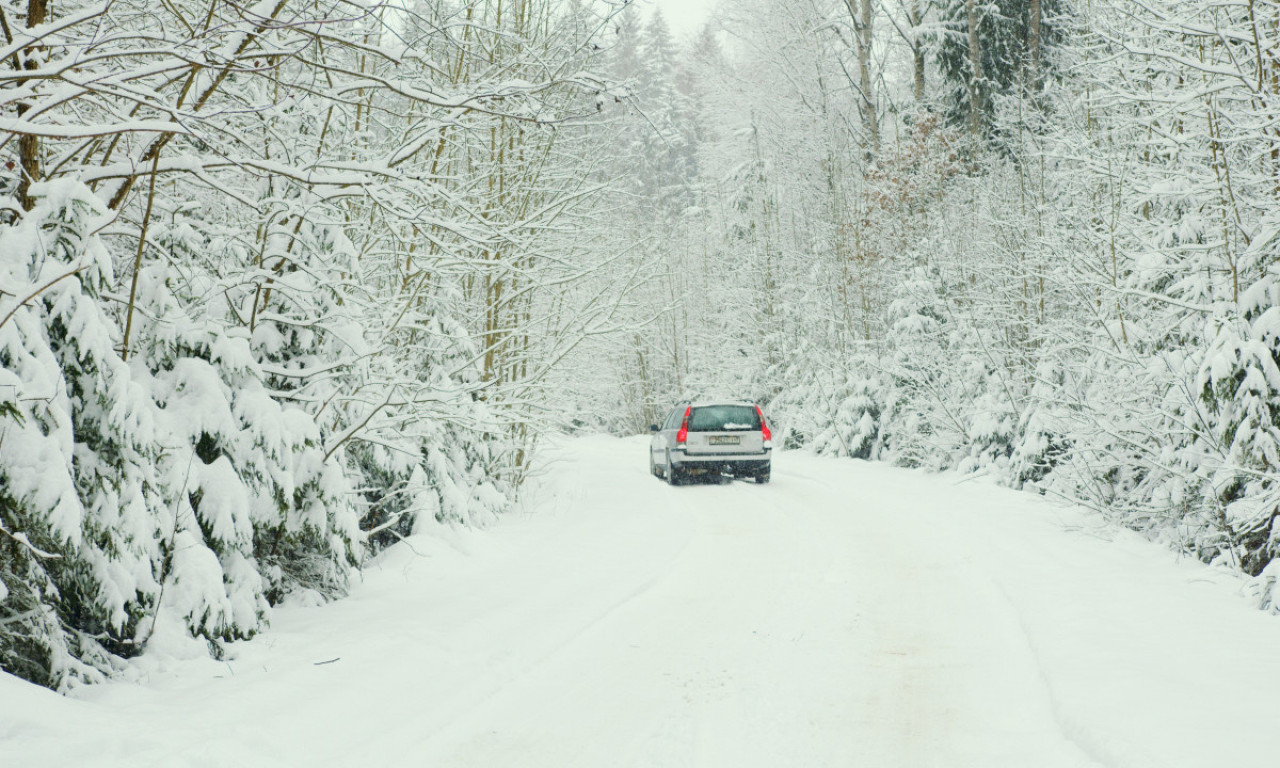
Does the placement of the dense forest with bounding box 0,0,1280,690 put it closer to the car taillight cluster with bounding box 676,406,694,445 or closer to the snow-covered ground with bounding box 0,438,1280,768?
the snow-covered ground with bounding box 0,438,1280,768

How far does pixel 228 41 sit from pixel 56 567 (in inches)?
111

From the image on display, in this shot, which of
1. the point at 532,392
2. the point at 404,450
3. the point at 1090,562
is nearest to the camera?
the point at 404,450

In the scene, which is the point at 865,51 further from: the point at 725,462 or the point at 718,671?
the point at 718,671

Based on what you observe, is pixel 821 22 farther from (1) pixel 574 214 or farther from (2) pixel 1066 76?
(1) pixel 574 214

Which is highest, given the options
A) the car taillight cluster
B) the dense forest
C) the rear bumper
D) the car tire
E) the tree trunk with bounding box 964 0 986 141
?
the tree trunk with bounding box 964 0 986 141

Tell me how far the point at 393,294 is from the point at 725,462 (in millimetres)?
9858

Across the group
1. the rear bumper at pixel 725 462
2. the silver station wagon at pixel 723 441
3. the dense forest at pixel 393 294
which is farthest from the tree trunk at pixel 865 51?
the rear bumper at pixel 725 462

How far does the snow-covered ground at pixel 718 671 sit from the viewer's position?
161 inches

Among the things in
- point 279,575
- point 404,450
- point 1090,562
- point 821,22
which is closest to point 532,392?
point 404,450

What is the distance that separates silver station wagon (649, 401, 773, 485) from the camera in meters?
17.6

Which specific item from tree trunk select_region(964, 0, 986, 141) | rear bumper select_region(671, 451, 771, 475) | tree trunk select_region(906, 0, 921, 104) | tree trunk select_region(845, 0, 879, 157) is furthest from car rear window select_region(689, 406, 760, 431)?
tree trunk select_region(906, 0, 921, 104)

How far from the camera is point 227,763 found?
3729 millimetres

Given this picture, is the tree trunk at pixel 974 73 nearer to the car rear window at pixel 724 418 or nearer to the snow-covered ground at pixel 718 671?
the car rear window at pixel 724 418

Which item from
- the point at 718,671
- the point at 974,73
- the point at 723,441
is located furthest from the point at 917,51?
the point at 718,671
